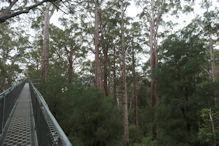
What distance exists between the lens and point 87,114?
12328 mm

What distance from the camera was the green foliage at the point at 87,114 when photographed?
39.7ft

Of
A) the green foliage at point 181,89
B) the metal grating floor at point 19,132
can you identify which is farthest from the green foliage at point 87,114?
the metal grating floor at point 19,132

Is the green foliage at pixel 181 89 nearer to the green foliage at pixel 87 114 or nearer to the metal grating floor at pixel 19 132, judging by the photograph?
the green foliage at pixel 87 114

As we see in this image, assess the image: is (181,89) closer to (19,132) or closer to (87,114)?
(87,114)

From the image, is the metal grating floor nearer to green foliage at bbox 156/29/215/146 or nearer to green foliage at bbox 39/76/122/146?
green foliage at bbox 39/76/122/146

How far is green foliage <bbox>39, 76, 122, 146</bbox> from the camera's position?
12.1 meters

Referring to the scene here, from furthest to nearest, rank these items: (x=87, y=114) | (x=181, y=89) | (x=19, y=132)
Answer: (x=181, y=89), (x=87, y=114), (x=19, y=132)

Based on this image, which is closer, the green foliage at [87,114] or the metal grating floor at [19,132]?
the metal grating floor at [19,132]

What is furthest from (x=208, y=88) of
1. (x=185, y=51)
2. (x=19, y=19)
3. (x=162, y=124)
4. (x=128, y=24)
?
(x=19, y=19)

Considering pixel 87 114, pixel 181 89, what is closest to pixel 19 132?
pixel 87 114

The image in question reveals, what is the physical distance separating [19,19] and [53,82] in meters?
5.49

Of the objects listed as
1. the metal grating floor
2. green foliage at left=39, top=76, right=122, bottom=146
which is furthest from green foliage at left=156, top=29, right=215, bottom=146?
the metal grating floor

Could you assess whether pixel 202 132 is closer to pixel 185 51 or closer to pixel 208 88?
pixel 208 88

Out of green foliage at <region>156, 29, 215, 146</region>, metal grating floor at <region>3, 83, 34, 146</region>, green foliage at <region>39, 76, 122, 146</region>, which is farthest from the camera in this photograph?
green foliage at <region>39, 76, 122, 146</region>
